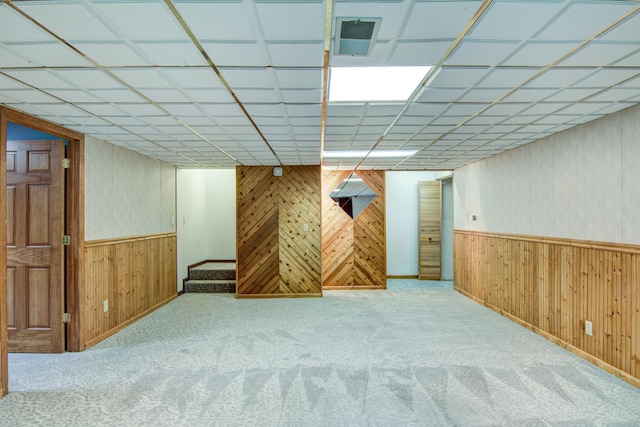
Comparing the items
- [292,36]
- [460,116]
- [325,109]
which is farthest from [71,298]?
[460,116]

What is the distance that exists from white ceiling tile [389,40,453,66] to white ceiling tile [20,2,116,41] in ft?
5.11

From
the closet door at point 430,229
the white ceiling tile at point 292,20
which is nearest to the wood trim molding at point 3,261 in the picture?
the white ceiling tile at point 292,20

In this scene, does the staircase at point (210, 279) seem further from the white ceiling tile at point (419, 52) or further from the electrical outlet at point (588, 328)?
the white ceiling tile at point (419, 52)

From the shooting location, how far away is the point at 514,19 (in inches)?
68.2

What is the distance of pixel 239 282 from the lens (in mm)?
6445

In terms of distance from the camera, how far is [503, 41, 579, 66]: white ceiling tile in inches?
77.5

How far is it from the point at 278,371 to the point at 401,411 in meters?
1.19

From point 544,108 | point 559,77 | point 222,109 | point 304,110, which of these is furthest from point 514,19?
point 222,109

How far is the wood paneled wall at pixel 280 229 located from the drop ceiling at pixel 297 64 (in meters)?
2.52

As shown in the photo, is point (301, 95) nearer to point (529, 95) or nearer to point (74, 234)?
point (529, 95)

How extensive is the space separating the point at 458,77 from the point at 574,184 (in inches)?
91.4

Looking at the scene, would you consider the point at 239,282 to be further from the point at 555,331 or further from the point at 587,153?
the point at 587,153

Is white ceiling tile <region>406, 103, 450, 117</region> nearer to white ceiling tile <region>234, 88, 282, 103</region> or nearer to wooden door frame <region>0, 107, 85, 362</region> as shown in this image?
white ceiling tile <region>234, 88, 282, 103</region>

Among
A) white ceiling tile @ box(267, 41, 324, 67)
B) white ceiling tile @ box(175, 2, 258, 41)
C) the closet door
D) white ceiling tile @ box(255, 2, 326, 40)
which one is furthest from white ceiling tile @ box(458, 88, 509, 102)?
the closet door
